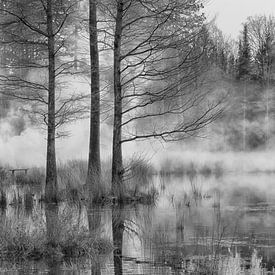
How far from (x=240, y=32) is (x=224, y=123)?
1810cm

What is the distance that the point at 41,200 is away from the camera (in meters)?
19.3

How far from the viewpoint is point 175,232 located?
13.2 meters

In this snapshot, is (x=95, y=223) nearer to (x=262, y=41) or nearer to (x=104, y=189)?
A: (x=104, y=189)

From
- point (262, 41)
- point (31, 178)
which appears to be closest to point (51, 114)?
point (31, 178)

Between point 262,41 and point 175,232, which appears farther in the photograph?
point 262,41

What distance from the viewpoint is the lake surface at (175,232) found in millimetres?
9930

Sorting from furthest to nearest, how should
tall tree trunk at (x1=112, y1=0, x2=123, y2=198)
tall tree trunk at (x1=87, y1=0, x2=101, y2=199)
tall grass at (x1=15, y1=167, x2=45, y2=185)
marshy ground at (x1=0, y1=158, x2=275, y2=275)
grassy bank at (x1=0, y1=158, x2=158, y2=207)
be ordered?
tall grass at (x1=15, y1=167, x2=45, y2=185)
tall tree trunk at (x1=87, y1=0, x2=101, y2=199)
tall tree trunk at (x1=112, y1=0, x2=123, y2=198)
grassy bank at (x1=0, y1=158, x2=158, y2=207)
marshy ground at (x1=0, y1=158, x2=275, y2=275)

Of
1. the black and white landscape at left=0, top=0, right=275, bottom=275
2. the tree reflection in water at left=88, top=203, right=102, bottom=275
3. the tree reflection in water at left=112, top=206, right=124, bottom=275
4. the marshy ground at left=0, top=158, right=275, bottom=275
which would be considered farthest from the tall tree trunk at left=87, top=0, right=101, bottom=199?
the tree reflection in water at left=112, top=206, right=124, bottom=275

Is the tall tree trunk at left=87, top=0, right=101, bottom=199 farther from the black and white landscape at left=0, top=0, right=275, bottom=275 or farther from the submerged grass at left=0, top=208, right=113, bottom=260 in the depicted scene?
the submerged grass at left=0, top=208, right=113, bottom=260

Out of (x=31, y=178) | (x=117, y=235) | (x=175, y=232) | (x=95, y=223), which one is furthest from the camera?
(x=31, y=178)

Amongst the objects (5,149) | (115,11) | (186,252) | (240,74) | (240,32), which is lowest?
(186,252)

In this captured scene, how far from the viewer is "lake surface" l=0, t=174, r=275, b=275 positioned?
993 centimetres

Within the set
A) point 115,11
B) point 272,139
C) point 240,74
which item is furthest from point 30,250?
point 240,74

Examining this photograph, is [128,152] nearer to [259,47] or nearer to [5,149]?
[5,149]
